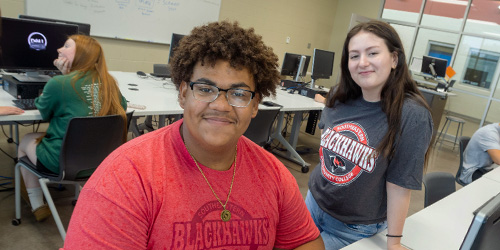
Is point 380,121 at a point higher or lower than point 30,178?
higher

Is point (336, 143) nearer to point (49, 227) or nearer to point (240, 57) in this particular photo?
point (240, 57)

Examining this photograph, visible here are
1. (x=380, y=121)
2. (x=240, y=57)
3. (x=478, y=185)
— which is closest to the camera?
(x=240, y=57)

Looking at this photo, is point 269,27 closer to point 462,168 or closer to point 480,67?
point 480,67

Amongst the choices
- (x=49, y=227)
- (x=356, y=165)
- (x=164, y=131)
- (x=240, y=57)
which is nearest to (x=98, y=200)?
(x=164, y=131)

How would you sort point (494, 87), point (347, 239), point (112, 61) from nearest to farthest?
point (347, 239), point (112, 61), point (494, 87)

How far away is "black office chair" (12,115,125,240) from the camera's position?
193 centimetres

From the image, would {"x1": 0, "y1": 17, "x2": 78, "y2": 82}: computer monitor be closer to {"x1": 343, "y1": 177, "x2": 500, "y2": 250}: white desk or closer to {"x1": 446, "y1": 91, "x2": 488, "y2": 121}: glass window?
{"x1": 343, "y1": 177, "x2": 500, "y2": 250}: white desk

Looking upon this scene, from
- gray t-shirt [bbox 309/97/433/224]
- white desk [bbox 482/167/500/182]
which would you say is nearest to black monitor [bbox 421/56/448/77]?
white desk [bbox 482/167/500/182]

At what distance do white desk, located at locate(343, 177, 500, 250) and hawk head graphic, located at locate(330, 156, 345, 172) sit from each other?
0.96 feet

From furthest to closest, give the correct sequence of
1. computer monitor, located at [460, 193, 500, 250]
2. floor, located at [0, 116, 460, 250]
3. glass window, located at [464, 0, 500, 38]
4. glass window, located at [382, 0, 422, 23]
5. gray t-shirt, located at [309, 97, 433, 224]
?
1. glass window, located at [382, 0, 422, 23]
2. glass window, located at [464, 0, 500, 38]
3. floor, located at [0, 116, 460, 250]
4. gray t-shirt, located at [309, 97, 433, 224]
5. computer monitor, located at [460, 193, 500, 250]

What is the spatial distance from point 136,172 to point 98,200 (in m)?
0.10

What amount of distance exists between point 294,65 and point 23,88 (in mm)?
3369

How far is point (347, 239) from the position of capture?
1.44 metres

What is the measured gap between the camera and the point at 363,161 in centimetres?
134
